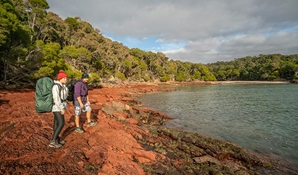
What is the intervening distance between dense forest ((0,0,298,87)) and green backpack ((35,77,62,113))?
14419mm

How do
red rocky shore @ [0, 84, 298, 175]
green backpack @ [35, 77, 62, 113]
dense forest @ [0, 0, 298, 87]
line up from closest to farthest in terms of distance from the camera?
1. red rocky shore @ [0, 84, 298, 175]
2. green backpack @ [35, 77, 62, 113]
3. dense forest @ [0, 0, 298, 87]

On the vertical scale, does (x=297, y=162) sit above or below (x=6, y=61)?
below

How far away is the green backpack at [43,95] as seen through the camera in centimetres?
530

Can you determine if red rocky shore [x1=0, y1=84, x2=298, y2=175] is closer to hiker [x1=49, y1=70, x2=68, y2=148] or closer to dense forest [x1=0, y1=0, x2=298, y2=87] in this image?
hiker [x1=49, y1=70, x2=68, y2=148]

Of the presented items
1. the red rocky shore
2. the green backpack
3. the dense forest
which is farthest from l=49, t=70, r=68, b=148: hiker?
the dense forest

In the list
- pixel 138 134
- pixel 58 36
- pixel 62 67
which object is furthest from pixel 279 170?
pixel 58 36

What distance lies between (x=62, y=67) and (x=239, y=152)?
1057 inches

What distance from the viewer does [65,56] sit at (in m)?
33.2

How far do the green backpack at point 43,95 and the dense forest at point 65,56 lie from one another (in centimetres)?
1442

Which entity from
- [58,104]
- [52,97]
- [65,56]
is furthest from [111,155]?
[65,56]

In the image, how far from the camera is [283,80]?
303 ft

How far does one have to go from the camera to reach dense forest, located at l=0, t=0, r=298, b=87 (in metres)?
20.0

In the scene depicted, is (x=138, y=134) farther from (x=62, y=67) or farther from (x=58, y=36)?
(x=58, y=36)

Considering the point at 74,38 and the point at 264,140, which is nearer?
the point at 264,140
